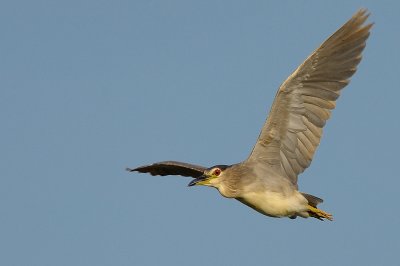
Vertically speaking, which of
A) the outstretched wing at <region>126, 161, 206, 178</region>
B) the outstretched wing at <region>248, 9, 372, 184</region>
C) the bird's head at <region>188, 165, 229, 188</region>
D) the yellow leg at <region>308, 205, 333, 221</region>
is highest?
the outstretched wing at <region>248, 9, 372, 184</region>

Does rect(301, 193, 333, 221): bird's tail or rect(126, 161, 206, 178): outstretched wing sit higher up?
rect(126, 161, 206, 178): outstretched wing

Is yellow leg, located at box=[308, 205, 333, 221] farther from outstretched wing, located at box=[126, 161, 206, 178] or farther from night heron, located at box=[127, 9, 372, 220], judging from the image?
outstretched wing, located at box=[126, 161, 206, 178]

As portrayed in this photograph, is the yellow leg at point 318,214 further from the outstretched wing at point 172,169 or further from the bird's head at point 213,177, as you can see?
the outstretched wing at point 172,169

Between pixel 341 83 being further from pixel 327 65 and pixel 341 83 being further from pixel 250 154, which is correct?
pixel 250 154

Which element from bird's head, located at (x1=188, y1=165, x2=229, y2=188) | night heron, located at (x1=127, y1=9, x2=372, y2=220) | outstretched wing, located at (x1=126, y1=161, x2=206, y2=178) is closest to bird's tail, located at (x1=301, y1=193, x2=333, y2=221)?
night heron, located at (x1=127, y1=9, x2=372, y2=220)

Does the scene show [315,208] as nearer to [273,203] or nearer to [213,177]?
[273,203]

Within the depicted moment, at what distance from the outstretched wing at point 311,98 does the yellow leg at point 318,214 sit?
775 millimetres

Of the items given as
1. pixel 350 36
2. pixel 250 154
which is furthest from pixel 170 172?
pixel 350 36

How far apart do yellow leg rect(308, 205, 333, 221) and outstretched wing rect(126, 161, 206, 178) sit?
8.67 ft

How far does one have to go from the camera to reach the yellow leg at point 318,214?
721 inches

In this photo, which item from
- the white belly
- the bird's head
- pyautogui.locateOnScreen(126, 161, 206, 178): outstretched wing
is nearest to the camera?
the white belly

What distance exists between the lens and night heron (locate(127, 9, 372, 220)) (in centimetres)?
1784

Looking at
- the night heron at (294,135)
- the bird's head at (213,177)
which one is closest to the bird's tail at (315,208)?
the night heron at (294,135)

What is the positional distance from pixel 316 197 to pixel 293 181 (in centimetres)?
51
